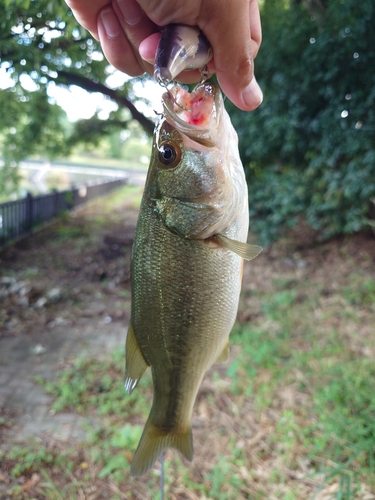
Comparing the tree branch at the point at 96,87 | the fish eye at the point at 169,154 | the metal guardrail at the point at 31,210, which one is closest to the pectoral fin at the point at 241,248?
the fish eye at the point at 169,154

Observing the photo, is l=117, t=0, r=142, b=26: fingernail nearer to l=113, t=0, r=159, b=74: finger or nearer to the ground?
l=113, t=0, r=159, b=74: finger

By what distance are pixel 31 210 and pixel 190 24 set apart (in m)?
10.2

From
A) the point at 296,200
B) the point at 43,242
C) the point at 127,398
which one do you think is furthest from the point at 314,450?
the point at 43,242

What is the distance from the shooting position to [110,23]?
1.53 meters

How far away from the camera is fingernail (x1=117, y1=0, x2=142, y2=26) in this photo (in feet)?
4.60

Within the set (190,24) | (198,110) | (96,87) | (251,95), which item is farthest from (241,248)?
(96,87)

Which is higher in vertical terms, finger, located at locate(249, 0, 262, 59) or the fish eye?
finger, located at locate(249, 0, 262, 59)

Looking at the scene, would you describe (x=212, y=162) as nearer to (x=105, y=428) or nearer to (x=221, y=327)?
(x=221, y=327)

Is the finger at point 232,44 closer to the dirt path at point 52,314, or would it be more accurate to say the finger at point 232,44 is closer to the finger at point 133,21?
the finger at point 133,21

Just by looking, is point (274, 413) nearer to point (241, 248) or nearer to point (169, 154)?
point (241, 248)

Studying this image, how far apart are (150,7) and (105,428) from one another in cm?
330

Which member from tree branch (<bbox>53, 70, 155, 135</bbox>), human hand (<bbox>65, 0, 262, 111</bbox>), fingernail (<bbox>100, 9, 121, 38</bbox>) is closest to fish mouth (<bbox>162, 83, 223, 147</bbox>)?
human hand (<bbox>65, 0, 262, 111</bbox>)

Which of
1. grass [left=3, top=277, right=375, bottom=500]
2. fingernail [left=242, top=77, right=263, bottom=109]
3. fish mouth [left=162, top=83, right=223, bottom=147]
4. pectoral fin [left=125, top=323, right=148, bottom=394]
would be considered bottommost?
grass [left=3, top=277, right=375, bottom=500]

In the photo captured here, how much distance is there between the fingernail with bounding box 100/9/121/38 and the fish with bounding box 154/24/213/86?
1.30 feet
